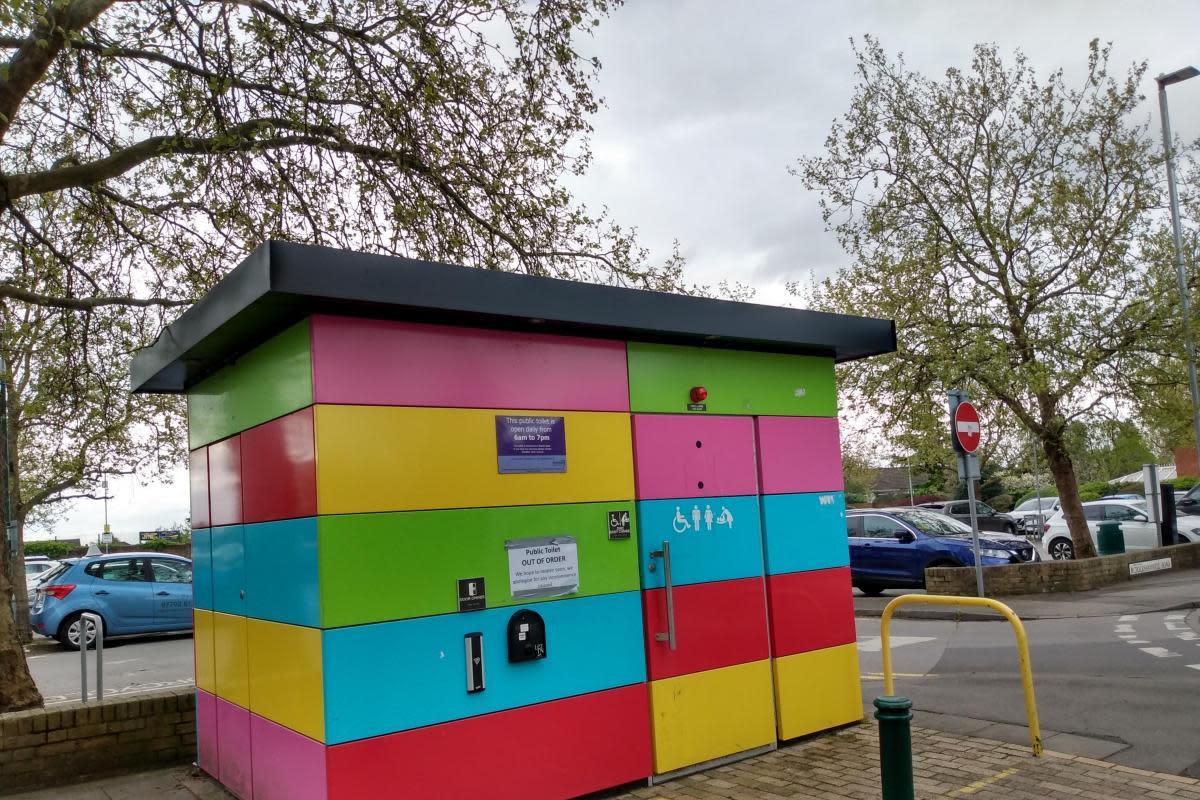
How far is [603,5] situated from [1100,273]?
10651mm

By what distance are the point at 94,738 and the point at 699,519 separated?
481cm

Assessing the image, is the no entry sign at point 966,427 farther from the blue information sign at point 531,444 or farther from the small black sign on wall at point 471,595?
the small black sign on wall at point 471,595

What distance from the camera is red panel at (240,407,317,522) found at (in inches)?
193

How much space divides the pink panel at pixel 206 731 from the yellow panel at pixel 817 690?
4.09 m

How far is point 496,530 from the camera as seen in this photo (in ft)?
17.8

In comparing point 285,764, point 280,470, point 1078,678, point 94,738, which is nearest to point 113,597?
point 94,738

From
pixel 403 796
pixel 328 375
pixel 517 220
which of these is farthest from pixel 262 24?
pixel 403 796

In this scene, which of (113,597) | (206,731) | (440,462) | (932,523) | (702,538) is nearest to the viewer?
(440,462)

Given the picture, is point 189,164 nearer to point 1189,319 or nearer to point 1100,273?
point 1100,273

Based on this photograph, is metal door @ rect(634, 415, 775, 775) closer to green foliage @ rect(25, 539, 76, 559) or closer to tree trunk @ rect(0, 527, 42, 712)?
tree trunk @ rect(0, 527, 42, 712)

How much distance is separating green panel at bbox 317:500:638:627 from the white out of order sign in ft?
0.13

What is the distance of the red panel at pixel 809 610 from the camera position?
672 cm

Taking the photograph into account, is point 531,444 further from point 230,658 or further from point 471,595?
point 230,658

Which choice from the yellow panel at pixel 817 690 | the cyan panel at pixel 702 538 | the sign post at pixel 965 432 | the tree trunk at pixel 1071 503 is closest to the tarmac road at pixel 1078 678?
the yellow panel at pixel 817 690
